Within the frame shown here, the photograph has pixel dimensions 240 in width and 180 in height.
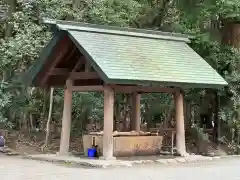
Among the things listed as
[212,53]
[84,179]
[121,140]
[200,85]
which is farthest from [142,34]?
[84,179]

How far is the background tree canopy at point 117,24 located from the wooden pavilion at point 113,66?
8.76ft

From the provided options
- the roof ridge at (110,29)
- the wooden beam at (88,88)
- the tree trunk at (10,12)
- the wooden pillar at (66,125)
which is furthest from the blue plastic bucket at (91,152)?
the tree trunk at (10,12)

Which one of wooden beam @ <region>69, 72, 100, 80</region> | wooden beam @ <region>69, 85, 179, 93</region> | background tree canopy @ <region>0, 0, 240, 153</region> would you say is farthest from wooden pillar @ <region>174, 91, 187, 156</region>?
background tree canopy @ <region>0, 0, 240, 153</region>

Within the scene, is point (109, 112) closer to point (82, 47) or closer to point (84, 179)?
point (82, 47)

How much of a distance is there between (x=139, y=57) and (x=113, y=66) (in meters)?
1.46

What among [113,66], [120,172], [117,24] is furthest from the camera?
[117,24]

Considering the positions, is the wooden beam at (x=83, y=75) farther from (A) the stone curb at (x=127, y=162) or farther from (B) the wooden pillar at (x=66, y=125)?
(A) the stone curb at (x=127, y=162)

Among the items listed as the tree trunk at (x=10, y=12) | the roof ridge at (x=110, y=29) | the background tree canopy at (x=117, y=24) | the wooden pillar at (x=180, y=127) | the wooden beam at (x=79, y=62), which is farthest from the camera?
the tree trunk at (x=10, y=12)

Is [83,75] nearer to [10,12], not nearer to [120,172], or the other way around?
[120,172]

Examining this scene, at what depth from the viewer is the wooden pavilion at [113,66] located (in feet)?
42.4

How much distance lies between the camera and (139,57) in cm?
1388

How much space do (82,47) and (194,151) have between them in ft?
25.5

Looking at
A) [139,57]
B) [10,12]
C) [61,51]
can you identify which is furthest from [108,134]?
[10,12]

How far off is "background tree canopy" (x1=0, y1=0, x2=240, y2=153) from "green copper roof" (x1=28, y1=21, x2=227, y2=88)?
10.1 feet
